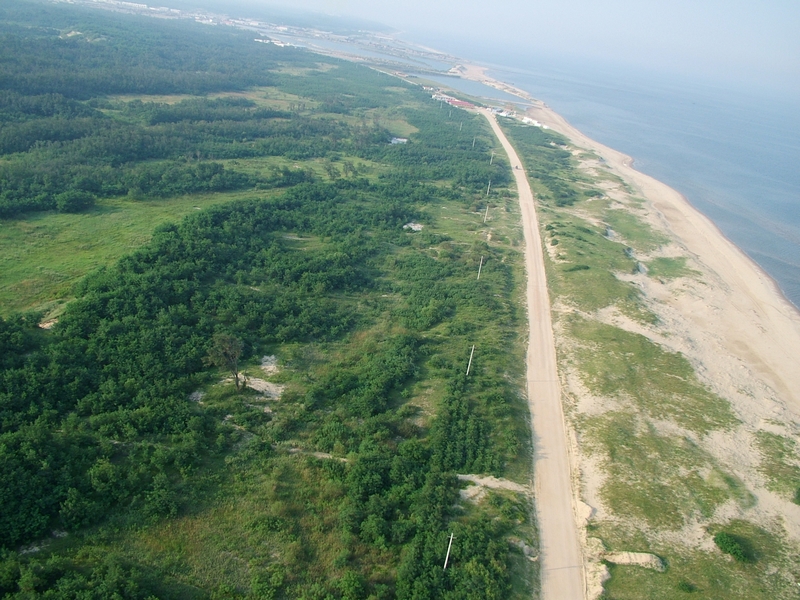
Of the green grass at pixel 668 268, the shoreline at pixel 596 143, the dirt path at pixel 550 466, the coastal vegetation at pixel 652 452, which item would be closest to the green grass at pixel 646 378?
the coastal vegetation at pixel 652 452

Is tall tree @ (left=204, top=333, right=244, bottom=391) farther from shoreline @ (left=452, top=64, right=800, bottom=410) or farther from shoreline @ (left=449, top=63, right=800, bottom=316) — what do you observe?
shoreline @ (left=449, top=63, right=800, bottom=316)

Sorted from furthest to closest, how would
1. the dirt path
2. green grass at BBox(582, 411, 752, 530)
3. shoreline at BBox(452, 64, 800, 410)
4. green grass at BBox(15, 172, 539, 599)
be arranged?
shoreline at BBox(452, 64, 800, 410) → green grass at BBox(582, 411, 752, 530) → the dirt path → green grass at BBox(15, 172, 539, 599)

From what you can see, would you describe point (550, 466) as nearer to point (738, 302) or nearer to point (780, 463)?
point (780, 463)

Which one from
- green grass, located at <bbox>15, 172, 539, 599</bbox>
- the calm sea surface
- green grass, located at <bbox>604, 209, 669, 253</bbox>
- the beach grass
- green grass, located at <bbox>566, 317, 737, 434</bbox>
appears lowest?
green grass, located at <bbox>15, 172, 539, 599</bbox>

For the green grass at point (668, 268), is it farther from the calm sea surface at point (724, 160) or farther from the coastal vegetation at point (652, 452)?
the calm sea surface at point (724, 160)

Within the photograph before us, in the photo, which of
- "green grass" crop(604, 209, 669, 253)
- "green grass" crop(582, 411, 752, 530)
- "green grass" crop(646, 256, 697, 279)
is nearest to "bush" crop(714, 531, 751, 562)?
"green grass" crop(582, 411, 752, 530)

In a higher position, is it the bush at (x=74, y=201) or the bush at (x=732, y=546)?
the bush at (x=74, y=201)

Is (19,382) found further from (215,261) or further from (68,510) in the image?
(215,261)
